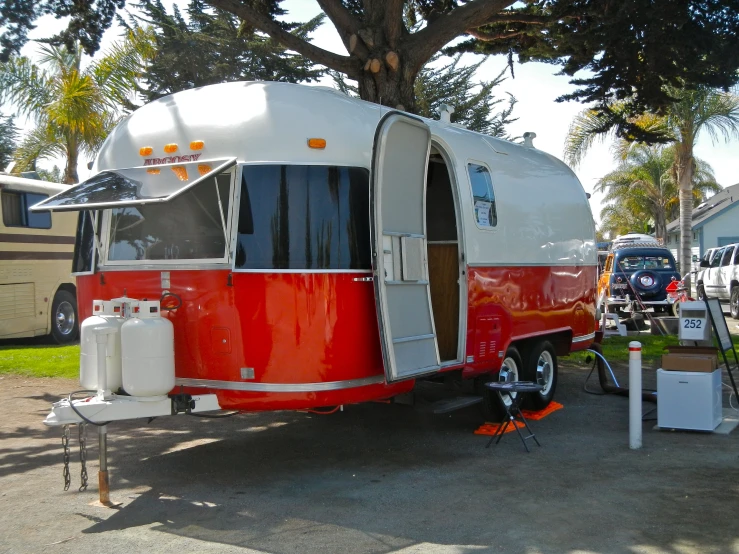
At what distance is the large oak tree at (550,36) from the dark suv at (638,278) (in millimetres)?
8016

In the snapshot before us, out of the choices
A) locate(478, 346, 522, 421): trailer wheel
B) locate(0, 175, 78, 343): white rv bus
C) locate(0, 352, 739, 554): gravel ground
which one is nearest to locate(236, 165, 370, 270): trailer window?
locate(0, 352, 739, 554): gravel ground

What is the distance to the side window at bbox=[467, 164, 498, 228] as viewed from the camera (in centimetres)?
824

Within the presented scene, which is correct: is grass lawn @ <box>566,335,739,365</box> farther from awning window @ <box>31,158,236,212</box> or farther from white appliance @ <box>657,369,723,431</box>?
awning window @ <box>31,158,236,212</box>

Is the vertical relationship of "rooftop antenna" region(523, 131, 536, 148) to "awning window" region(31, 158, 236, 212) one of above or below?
Answer: above

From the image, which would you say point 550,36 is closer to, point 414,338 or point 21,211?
point 414,338

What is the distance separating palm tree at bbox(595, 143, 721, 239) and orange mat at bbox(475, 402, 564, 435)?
105 feet

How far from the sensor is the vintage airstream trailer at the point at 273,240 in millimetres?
6402

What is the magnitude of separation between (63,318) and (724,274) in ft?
57.5

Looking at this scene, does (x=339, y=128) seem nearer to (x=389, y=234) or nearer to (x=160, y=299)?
(x=389, y=234)

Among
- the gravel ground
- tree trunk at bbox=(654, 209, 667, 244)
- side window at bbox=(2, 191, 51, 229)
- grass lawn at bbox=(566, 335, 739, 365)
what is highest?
tree trunk at bbox=(654, 209, 667, 244)

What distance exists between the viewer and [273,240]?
6.43m

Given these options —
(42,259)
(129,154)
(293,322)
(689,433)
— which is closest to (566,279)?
(689,433)

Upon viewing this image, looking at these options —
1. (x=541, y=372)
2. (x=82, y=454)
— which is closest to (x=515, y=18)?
(x=541, y=372)

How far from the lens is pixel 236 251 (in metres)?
6.39
